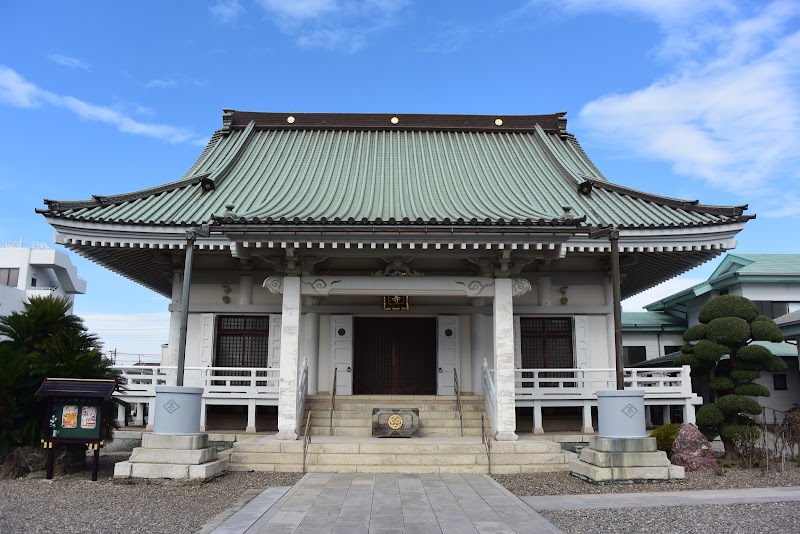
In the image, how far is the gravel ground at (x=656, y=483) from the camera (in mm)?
9484

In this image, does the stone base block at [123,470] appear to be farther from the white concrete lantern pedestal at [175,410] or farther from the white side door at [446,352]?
the white side door at [446,352]

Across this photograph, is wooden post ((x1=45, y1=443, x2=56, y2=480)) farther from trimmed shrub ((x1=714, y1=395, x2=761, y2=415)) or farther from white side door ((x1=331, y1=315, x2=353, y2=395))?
trimmed shrub ((x1=714, y1=395, x2=761, y2=415))

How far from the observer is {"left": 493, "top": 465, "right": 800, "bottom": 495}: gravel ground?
31.1 ft

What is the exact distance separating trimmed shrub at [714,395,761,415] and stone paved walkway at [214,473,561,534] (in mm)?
6228

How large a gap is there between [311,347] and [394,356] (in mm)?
2521

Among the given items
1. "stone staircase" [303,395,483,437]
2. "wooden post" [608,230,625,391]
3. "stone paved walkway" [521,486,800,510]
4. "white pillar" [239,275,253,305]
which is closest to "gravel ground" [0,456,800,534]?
"stone paved walkway" [521,486,800,510]

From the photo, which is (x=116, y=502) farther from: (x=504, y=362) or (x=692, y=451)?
(x=692, y=451)

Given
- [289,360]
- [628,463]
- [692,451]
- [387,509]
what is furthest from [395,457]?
[692,451]

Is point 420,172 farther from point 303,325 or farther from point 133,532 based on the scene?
point 133,532

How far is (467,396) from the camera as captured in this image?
15.6 meters

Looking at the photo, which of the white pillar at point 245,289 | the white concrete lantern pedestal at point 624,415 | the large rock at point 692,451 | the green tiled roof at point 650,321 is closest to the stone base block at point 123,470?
the white pillar at point 245,289

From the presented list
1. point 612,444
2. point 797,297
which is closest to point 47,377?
point 612,444

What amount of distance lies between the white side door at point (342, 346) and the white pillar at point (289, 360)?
11.4ft

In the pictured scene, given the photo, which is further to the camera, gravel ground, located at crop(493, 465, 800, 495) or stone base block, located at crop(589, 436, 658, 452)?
stone base block, located at crop(589, 436, 658, 452)
